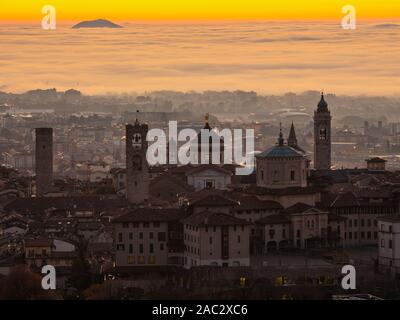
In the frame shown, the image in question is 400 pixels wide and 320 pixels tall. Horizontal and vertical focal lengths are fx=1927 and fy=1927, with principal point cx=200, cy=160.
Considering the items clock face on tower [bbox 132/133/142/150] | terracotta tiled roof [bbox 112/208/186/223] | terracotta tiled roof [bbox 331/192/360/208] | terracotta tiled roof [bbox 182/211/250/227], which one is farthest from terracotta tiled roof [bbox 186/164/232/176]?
terracotta tiled roof [bbox 182/211/250/227]

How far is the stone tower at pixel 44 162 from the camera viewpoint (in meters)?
59.2

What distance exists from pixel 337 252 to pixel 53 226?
8521 mm

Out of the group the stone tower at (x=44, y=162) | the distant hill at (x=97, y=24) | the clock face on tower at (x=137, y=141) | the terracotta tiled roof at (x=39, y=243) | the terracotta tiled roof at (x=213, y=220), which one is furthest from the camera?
the distant hill at (x=97, y=24)

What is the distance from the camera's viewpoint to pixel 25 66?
99250 mm

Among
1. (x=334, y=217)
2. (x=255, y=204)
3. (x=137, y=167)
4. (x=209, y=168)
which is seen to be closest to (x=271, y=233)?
(x=255, y=204)

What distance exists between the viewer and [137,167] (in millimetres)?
50344

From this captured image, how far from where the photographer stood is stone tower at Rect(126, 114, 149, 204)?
49094 mm

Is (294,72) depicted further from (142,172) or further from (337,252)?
(337,252)

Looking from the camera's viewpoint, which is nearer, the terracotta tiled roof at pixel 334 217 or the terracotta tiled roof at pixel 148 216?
the terracotta tiled roof at pixel 148 216

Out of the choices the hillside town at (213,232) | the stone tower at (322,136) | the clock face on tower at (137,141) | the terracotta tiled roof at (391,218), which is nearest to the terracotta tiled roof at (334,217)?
the hillside town at (213,232)

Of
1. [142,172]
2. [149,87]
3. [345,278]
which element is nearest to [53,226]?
[142,172]

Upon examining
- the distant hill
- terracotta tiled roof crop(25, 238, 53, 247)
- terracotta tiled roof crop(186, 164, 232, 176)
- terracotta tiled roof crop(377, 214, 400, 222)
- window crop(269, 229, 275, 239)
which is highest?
the distant hill

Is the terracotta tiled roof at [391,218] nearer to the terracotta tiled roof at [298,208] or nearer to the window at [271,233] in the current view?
the terracotta tiled roof at [298,208]

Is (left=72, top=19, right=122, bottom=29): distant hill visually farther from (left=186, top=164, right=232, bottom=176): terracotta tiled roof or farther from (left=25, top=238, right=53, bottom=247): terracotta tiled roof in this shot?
(left=25, top=238, right=53, bottom=247): terracotta tiled roof
